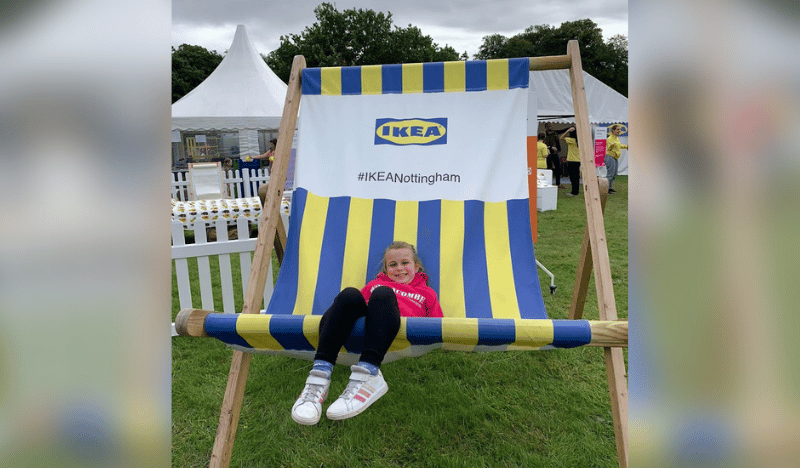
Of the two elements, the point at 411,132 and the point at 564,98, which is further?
the point at 564,98

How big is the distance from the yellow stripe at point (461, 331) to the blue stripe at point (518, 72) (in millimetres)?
1930

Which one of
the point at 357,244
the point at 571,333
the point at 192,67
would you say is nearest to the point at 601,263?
the point at 571,333

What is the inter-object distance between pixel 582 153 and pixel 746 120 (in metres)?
2.49

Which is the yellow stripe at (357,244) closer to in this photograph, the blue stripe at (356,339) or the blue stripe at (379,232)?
the blue stripe at (379,232)

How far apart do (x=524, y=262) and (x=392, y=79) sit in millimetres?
1457

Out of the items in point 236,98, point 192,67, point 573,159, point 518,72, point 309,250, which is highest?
point 192,67

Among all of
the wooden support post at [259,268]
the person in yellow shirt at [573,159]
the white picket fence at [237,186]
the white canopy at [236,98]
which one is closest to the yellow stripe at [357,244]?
the wooden support post at [259,268]

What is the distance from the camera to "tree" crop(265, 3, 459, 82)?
29.7m

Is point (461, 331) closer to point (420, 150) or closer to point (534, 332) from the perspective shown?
point (534, 332)

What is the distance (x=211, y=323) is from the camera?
1.86m

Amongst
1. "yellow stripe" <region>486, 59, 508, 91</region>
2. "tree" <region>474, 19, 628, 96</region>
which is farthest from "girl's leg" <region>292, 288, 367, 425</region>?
"tree" <region>474, 19, 628, 96</region>

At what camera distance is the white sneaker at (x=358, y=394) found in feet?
6.20

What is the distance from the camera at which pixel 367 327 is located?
198cm

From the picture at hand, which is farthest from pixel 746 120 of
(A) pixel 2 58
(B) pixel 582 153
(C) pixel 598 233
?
(B) pixel 582 153
